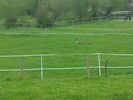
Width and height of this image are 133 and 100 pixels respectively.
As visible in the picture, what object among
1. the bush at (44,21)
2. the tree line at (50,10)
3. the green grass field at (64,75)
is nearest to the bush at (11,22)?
the tree line at (50,10)

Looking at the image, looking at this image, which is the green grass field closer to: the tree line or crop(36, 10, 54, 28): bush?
crop(36, 10, 54, 28): bush

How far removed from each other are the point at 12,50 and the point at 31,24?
46.3 metres

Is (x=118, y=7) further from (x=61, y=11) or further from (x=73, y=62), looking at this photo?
(x=73, y=62)

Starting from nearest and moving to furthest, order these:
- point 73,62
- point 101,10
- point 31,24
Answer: point 73,62 → point 31,24 → point 101,10

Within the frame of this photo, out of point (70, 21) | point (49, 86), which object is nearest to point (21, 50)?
point (49, 86)

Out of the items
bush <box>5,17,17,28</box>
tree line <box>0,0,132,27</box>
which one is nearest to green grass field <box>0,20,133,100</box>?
bush <box>5,17,17,28</box>

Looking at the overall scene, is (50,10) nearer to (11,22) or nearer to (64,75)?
(11,22)

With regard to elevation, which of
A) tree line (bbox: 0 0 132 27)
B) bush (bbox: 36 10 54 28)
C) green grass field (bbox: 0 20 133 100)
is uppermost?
tree line (bbox: 0 0 132 27)

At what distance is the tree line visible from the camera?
288 ft

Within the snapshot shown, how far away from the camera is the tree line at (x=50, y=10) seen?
3460 inches

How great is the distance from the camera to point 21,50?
41125mm

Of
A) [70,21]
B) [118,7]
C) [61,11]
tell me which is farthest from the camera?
[118,7]

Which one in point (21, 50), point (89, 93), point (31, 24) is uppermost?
point (31, 24)

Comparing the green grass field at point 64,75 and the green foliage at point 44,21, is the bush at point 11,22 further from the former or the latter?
the green grass field at point 64,75
